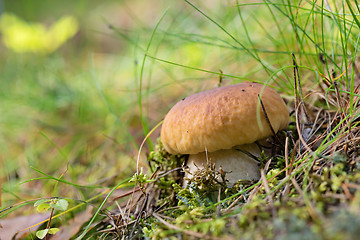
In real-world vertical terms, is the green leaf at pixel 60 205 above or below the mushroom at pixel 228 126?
below

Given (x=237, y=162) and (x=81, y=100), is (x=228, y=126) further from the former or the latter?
(x=81, y=100)

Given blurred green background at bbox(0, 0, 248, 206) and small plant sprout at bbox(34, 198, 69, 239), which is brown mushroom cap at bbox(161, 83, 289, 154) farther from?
blurred green background at bbox(0, 0, 248, 206)

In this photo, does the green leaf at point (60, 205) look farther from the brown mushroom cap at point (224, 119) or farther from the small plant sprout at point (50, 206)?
the brown mushroom cap at point (224, 119)

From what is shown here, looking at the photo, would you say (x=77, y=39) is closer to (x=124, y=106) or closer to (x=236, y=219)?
(x=124, y=106)

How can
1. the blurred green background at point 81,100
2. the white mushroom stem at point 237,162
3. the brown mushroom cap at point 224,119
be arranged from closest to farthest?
the brown mushroom cap at point 224,119
the white mushroom stem at point 237,162
the blurred green background at point 81,100

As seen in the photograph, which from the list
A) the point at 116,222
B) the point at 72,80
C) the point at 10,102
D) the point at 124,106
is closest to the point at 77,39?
the point at 72,80

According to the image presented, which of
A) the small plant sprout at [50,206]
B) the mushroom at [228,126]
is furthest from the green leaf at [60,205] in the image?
the mushroom at [228,126]

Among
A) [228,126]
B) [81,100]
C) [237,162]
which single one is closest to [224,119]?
[228,126]

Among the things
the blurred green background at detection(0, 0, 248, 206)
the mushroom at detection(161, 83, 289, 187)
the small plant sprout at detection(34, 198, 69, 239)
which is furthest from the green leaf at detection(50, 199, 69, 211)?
the blurred green background at detection(0, 0, 248, 206)
